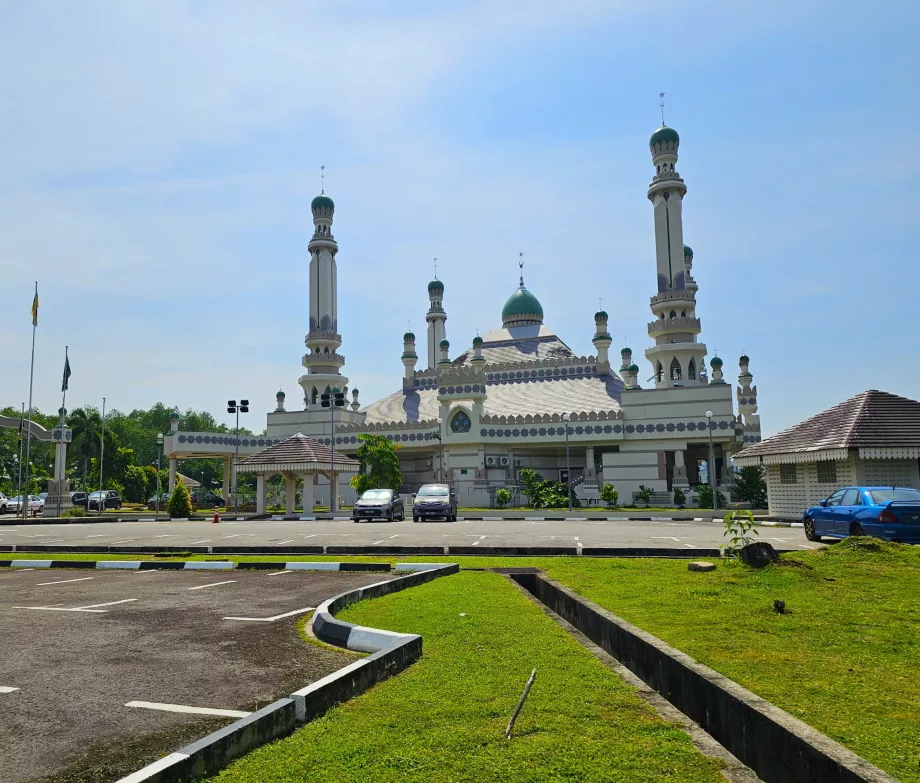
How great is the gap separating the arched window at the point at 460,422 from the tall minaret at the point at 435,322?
75.1ft

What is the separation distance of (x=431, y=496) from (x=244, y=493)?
36272 mm

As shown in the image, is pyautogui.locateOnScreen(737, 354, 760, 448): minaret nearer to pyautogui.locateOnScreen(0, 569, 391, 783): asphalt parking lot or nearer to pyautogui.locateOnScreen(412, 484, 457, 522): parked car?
pyautogui.locateOnScreen(412, 484, 457, 522): parked car

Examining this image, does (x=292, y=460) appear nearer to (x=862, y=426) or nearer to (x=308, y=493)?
(x=308, y=493)

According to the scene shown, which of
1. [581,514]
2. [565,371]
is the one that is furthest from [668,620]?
[565,371]

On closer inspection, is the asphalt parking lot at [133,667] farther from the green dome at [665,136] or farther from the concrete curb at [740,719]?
the green dome at [665,136]

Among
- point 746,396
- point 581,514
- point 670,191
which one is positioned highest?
point 670,191

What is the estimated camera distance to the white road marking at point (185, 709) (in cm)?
434

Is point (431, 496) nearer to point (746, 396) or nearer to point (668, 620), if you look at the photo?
point (668, 620)

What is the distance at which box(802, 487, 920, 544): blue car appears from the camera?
1338 centimetres

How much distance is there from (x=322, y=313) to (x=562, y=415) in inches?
867

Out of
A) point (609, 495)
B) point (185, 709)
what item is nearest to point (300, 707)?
point (185, 709)

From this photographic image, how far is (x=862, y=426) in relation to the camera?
76.6 ft

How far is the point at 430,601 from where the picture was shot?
8.29 m

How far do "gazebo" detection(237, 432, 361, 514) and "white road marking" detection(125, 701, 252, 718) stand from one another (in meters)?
32.1
